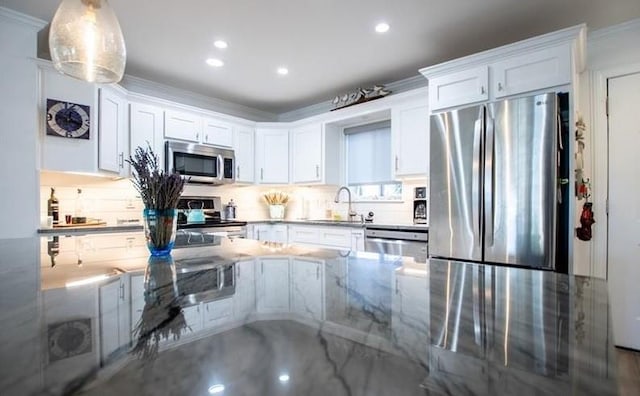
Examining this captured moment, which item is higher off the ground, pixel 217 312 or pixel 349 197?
pixel 349 197

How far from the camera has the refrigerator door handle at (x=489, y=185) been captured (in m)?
2.33

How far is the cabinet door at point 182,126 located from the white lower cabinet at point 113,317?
329 centimetres

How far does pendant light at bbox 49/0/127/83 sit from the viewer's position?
4.56ft

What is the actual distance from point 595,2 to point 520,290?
2.68 m

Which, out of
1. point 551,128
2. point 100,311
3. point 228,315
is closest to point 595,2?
point 551,128

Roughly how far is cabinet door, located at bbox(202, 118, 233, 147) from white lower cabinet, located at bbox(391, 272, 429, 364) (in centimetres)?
366

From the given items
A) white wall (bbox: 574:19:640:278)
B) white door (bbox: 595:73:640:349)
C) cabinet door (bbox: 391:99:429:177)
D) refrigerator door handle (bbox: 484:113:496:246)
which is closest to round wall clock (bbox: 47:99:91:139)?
cabinet door (bbox: 391:99:429:177)

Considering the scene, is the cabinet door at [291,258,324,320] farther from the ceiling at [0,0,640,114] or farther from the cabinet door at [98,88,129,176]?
the cabinet door at [98,88,129,176]

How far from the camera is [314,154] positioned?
4.25m

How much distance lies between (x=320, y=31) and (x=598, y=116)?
2441mm

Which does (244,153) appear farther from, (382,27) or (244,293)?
(244,293)

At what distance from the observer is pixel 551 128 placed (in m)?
2.14

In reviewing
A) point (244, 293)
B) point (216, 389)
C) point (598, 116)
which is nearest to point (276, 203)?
point (598, 116)

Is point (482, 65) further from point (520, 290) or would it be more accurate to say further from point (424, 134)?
point (520, 290)
